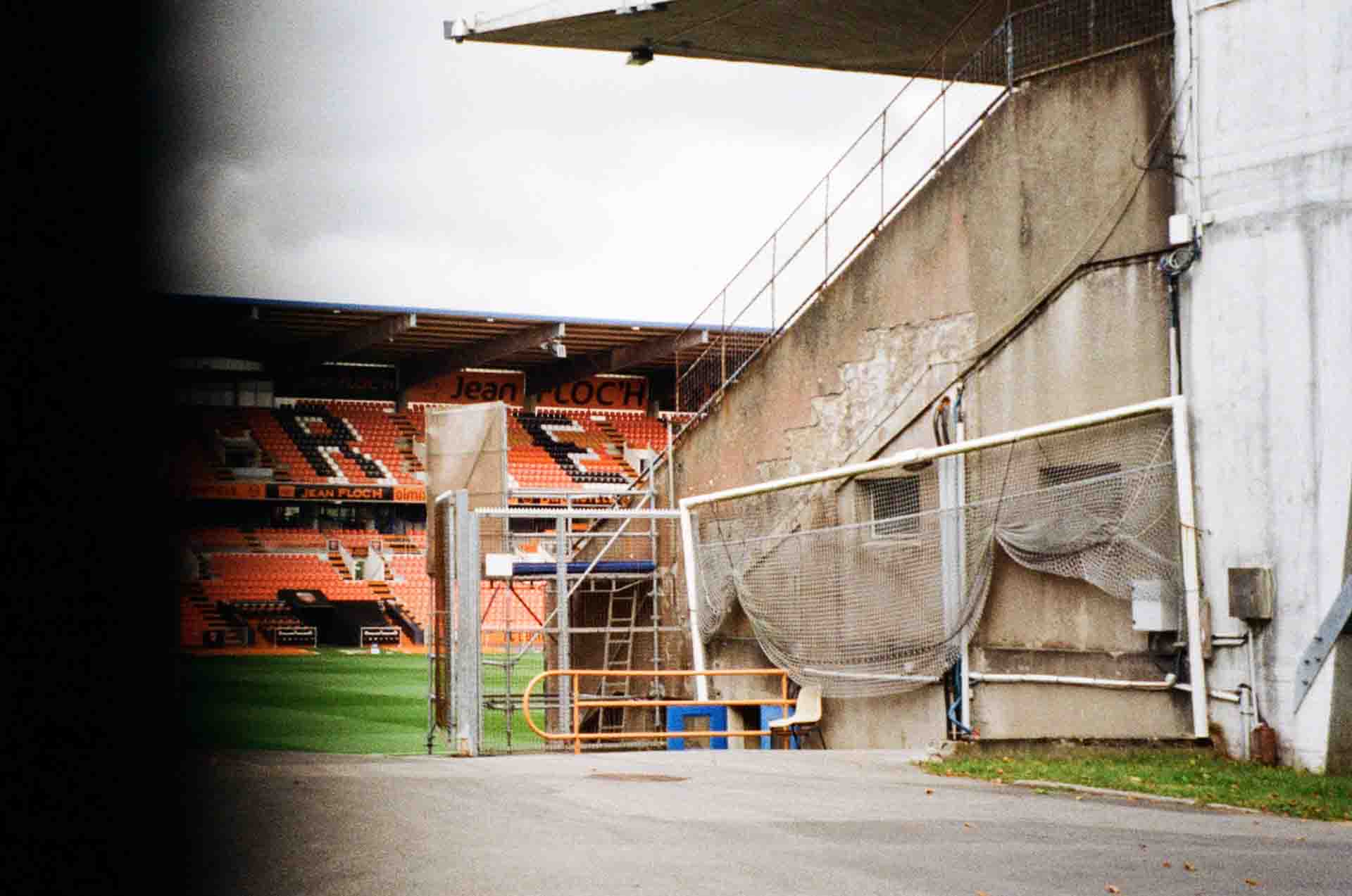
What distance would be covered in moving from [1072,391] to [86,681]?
1355 cm

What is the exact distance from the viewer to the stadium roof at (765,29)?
749 inches

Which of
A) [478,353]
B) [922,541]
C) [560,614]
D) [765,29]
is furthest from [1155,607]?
[478,353]

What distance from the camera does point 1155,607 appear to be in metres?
12.9

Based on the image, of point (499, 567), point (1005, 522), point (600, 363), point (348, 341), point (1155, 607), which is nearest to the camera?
point (1155, 607)

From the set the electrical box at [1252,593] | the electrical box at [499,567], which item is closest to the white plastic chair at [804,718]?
the electrical box at [499,567]

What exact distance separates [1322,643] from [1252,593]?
70 cm

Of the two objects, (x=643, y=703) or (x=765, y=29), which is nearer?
(x=643, y=703)

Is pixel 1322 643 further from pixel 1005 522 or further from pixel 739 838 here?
pixel 739 838

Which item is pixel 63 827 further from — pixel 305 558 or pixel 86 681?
pixel 305 558

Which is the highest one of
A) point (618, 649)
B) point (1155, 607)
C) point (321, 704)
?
point (1155, 607)

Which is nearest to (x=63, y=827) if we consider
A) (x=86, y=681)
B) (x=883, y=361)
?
(x=86, y=681)

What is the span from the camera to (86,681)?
1692 millimetres

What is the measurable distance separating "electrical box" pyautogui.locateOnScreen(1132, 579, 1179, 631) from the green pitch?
Result: 723 centimetres

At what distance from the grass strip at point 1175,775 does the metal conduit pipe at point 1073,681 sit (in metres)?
0.65
